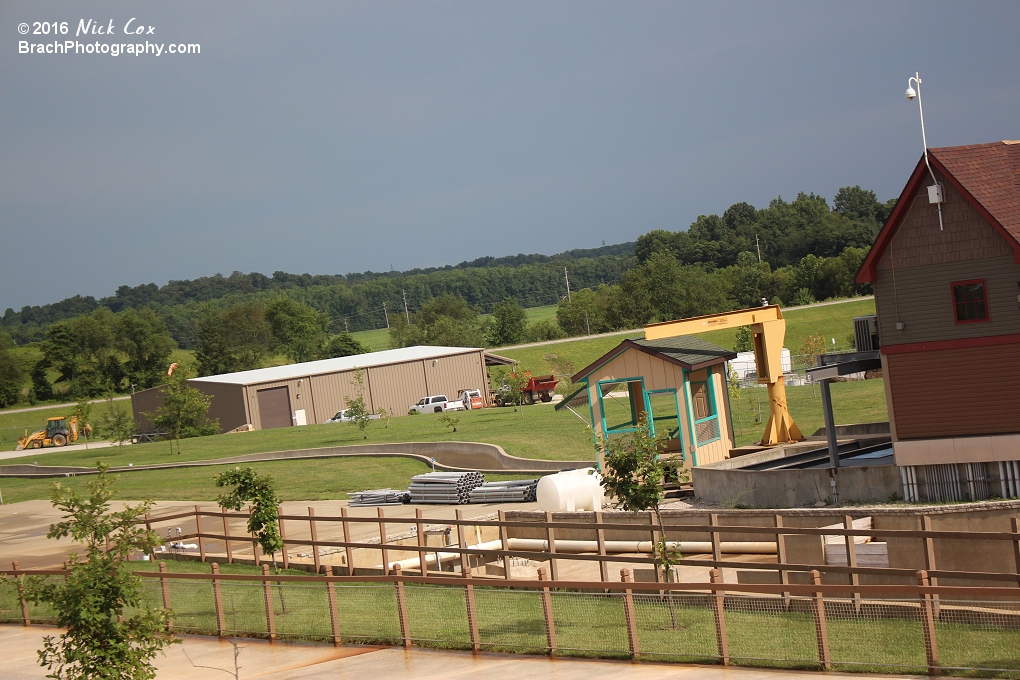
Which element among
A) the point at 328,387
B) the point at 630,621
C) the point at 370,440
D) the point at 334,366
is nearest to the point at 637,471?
the point at 630,621

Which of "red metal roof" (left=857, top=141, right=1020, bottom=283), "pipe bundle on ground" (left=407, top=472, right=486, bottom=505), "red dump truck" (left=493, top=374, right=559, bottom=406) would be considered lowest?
"pipe bundle on ground" (left=407, top=472, right=486, bottom=505)

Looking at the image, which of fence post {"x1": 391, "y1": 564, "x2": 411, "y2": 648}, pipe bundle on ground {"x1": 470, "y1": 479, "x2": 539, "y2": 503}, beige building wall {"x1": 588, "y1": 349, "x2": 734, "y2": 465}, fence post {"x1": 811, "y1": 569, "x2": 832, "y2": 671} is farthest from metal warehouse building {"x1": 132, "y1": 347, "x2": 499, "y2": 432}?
fence post {"x1": 811, "y1": 569, "x2": 832, "y2": 671}

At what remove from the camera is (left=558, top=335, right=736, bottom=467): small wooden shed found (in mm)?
28266

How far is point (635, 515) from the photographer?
21.8 m

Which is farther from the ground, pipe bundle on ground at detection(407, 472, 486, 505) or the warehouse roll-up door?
the warehouse roll-up door

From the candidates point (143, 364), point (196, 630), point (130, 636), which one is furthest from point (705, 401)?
point (143, 364)

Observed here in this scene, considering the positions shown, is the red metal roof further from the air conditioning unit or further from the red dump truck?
the red dump truck

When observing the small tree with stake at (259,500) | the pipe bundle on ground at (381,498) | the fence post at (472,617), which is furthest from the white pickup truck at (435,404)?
the fence post at (472,617)

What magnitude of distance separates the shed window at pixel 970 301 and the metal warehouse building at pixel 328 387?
4641 cm

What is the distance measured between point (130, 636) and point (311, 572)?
37.5 ft

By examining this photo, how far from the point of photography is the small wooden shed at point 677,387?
92.7 ft

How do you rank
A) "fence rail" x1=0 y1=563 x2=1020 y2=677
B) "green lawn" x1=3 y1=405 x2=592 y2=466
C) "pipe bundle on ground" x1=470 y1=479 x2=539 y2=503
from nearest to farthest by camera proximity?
"fence rail" x1=0 y1=563 x2=1020 y2=677 → "pipe bundle on ground" x1=470 y1=479 x2=539 y2=503 → "green lawn" x1=3 y1=405 x2=592 y2=466

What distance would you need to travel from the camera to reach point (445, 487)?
31.0 meters

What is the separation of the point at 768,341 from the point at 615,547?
434 inches
